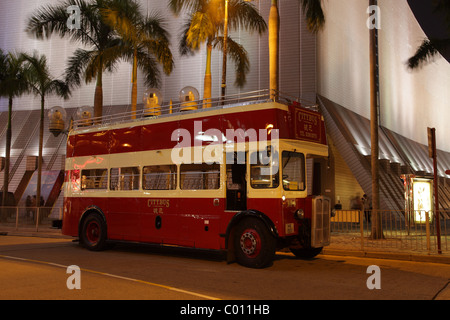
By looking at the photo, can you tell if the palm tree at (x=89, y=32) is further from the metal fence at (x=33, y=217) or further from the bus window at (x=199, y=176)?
the bus window at (x=199, y=176)

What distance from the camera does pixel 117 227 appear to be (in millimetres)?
12023

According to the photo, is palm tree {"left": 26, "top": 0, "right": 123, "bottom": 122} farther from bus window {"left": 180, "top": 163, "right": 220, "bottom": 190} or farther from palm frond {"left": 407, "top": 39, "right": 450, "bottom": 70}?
palm frond {"left": 407, "top": 39, "right": 450, "bottom": 70}

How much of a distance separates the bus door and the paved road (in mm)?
1398

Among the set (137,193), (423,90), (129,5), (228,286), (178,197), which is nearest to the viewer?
(228,286)

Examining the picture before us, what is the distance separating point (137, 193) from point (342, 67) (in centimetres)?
2244

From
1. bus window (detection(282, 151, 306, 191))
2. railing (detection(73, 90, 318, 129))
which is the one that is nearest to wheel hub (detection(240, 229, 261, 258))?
bus window (detection(282, 151, 306, 191))

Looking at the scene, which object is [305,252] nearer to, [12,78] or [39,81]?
[39,81]

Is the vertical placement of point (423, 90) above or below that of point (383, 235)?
above

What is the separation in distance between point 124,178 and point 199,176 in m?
2.76

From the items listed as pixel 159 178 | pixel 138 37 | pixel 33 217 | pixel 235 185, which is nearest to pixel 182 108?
pixel 159 178

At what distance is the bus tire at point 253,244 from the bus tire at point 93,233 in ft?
15.1

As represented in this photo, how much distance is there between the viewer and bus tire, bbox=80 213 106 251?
12312 mm
